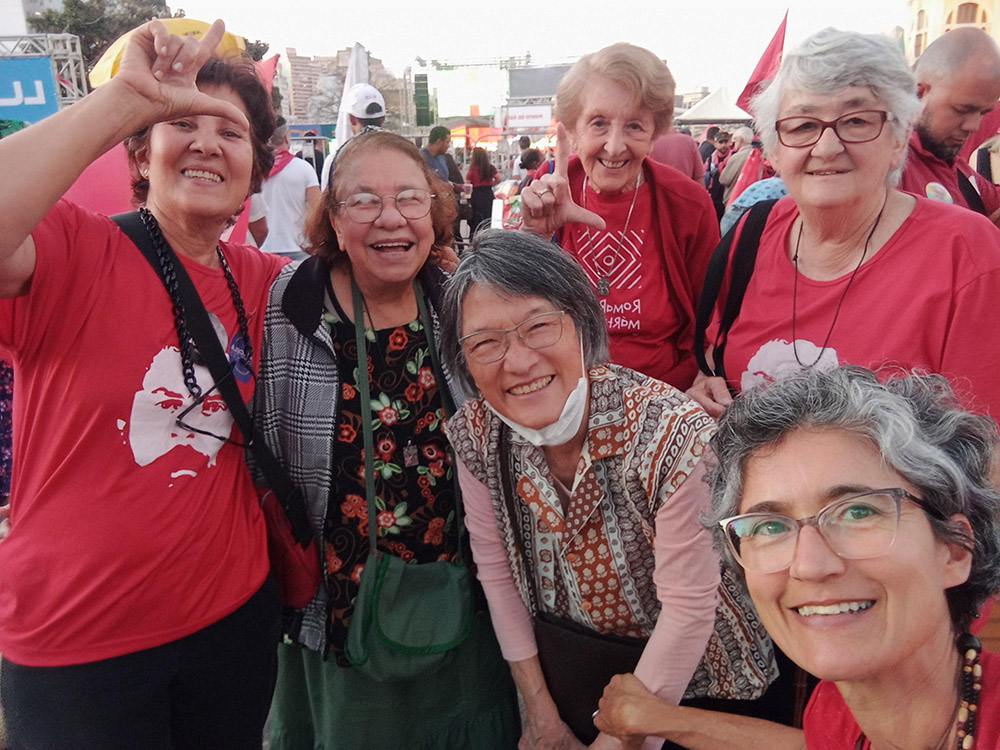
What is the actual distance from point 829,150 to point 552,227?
2.87 ft

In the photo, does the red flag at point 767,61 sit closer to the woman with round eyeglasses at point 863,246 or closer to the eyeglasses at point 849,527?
the woman with round eyeglasses at point 863,246

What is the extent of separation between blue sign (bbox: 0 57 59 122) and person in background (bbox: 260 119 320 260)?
243 cm

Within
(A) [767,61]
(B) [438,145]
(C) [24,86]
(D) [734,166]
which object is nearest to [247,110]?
(A) [767,61]

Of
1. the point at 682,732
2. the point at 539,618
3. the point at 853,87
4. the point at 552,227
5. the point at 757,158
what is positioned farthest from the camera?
the point at 757,158

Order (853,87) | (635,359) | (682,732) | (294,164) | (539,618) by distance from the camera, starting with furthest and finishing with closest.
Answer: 1. (294,164)
2. (635,359)
3. (539,618)
4. (853,87)
5. (682,732)

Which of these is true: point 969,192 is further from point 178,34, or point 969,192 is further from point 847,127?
point 178,34

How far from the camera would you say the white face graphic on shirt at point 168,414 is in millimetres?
1618

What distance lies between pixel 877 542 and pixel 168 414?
1.49m

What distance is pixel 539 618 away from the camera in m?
2.01

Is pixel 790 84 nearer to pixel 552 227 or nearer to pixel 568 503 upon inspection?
pixel 552 227

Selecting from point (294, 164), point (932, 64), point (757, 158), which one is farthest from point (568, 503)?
point (757, 158)

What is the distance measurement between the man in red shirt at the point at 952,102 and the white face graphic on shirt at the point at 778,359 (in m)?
1.35

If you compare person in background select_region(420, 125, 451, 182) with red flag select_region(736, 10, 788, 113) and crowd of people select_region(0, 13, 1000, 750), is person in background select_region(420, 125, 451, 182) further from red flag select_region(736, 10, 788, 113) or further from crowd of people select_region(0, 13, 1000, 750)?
crowd of people select_region(0, 13, 1000, 750)

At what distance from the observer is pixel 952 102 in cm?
301
